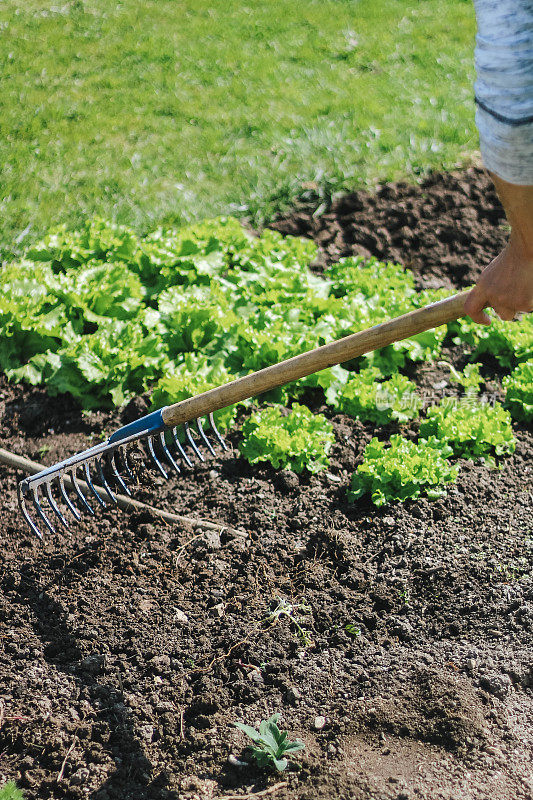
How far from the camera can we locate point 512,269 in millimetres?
2645

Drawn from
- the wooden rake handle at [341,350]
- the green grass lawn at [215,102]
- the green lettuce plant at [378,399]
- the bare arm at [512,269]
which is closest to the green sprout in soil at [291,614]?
the wooden rake handle at [341,350]

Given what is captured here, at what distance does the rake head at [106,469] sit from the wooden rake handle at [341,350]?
1.25 feet

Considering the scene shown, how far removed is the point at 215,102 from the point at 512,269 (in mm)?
6001

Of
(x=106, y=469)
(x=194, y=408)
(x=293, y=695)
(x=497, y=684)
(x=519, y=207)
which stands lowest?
(x=497, y=684)

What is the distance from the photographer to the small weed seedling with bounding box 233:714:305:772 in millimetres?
2846

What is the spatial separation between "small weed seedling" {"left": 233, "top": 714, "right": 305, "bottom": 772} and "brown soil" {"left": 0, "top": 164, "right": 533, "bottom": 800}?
3.3 inches

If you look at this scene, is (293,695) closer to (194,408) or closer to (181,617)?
(181,617)

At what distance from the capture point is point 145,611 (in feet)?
11.5

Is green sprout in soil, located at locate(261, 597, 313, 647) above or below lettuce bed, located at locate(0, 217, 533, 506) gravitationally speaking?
below

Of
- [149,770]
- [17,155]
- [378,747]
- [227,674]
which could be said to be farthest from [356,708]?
[17,155]

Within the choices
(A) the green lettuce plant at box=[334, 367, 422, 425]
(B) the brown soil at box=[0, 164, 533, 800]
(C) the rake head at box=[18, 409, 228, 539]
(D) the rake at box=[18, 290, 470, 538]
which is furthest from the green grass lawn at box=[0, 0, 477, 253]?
(B) the brown soil at box=[0, 164, 533, 800]

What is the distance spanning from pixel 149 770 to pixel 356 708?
33.3 inches

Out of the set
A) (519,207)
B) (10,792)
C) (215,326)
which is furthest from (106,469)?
(519,207)

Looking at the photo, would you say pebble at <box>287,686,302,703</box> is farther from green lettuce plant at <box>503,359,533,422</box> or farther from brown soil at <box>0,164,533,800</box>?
green lettuce plant at <box>503,359,533,422</box>
